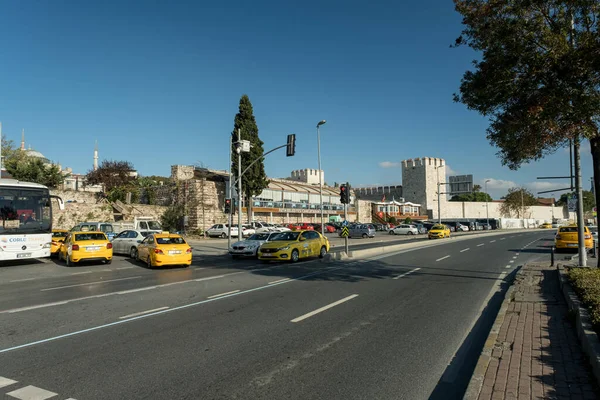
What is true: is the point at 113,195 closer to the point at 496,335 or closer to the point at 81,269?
the point at 81,269

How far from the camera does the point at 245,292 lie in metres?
10.6

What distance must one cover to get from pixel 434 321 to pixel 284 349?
10.6ft

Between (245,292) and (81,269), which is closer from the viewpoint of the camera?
(245,292)

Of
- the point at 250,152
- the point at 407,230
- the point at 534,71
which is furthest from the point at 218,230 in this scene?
the point at 534,71

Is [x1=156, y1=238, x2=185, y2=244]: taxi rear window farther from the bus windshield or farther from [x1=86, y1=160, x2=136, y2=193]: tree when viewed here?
[x1=86, y1=160, x2=136, y2=193]: tree

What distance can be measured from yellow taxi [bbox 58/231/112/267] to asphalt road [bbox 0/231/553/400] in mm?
4801

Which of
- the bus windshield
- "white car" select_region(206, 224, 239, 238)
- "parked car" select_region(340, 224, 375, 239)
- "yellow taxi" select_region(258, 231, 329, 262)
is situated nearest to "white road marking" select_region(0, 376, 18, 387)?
"yellow taxi" select_region(258, 231, 329, 262)

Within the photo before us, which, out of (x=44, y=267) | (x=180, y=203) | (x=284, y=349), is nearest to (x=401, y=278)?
(x=284, y=349)

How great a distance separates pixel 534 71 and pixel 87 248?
1743 centimetres

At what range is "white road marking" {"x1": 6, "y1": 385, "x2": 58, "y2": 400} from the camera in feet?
13.9

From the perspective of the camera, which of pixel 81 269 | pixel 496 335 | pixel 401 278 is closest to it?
pixel 496 335

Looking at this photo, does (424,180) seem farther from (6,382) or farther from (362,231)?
(6,382)

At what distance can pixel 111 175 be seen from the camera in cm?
4538

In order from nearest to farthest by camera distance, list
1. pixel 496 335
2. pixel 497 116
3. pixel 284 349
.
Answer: pixel 284 349 < pixel 496 335 < pixel 497 116
